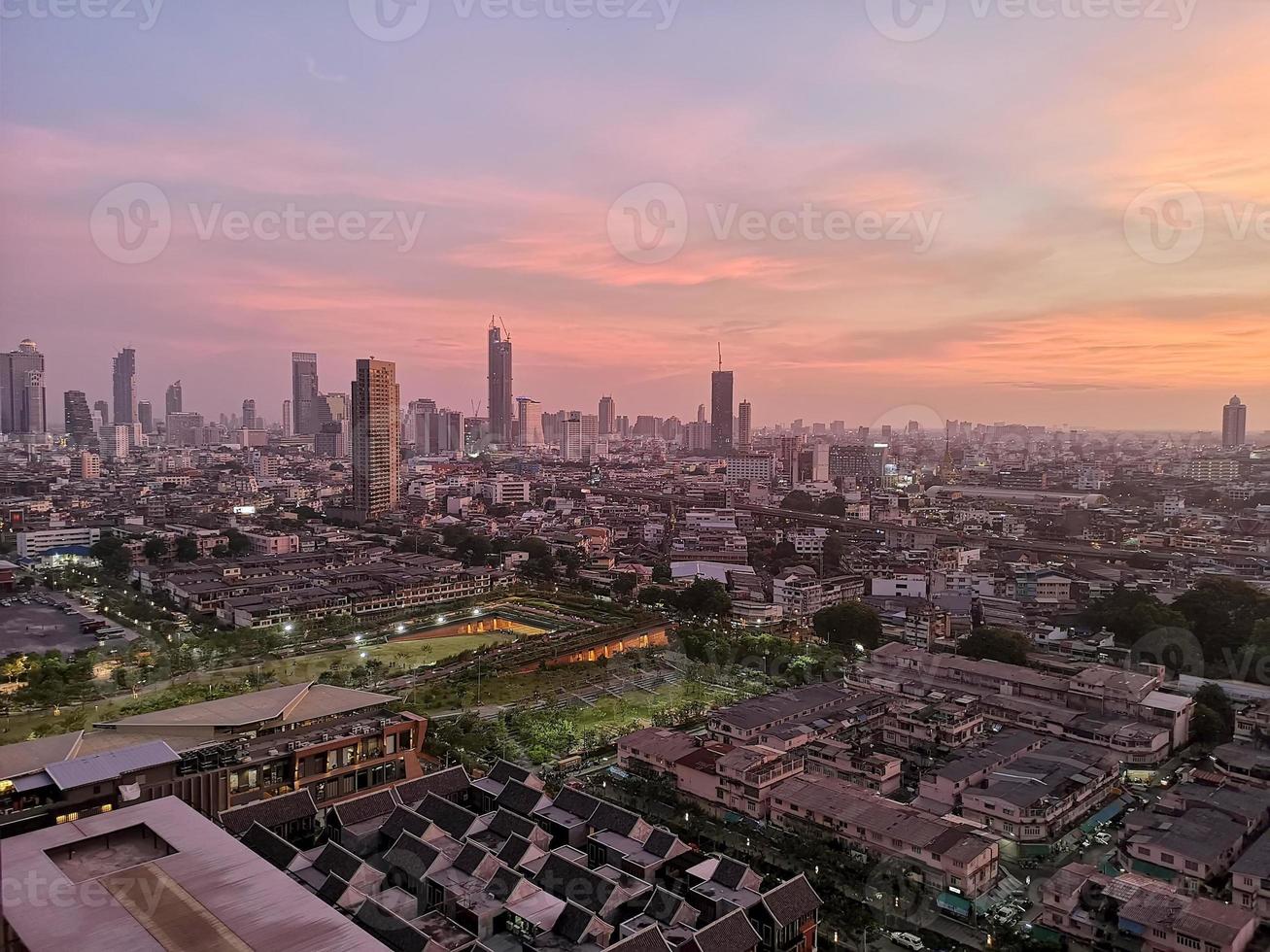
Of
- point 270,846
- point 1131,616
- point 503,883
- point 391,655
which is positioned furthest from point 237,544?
point 1131,616

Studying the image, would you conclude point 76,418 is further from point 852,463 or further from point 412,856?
point 412,856

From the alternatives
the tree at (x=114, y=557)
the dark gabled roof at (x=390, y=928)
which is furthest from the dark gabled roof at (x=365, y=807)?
the tree at (x=114, y=557)

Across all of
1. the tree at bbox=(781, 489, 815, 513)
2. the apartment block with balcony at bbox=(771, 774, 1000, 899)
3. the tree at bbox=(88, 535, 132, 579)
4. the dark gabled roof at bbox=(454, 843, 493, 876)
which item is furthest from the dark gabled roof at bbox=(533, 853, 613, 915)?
the tree at bbox=(781, 489, 815, 513)

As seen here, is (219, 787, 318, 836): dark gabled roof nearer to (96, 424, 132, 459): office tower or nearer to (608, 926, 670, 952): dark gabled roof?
(608, 926, 670, 952): dark gabled roof

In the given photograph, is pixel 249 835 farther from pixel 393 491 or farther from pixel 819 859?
pixel 393 491

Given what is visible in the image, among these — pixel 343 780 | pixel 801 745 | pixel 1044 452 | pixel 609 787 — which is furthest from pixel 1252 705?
pixel 1044 452

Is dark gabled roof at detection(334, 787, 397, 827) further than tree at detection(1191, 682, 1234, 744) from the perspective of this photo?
No

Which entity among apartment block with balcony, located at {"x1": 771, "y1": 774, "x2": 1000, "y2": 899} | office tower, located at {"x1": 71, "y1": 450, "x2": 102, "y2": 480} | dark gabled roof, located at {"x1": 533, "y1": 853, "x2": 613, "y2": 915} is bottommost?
apartment block with balcony, located at {"x1": 771, "y1": 774, "x2": 1000, "y2": 899}
